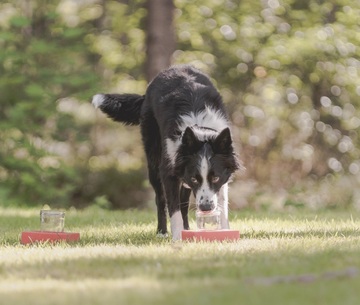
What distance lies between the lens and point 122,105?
8258mm

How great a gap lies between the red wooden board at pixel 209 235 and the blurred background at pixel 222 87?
6708 millimetres

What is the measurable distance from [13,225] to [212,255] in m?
3.83

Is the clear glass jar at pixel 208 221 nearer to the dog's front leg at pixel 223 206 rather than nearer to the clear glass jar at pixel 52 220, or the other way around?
the dog's front leg at pixel 223 206

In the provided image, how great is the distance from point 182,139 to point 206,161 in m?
0.26

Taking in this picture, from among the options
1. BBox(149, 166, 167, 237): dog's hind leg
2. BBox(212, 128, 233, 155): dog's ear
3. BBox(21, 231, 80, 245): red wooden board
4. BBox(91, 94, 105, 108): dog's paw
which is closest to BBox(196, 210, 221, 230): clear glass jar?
BBox(212, 128, 233, 155): dog's ear

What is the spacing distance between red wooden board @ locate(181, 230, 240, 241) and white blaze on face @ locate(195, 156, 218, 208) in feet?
Answer: 0.90

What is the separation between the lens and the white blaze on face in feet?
22.0

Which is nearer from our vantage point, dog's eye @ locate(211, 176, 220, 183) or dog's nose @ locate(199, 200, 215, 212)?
dog's nose @ locate(199, 200, 215, 212)

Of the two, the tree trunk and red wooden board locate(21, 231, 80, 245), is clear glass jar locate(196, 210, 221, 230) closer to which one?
red wooden board locate(21, 231, 80, 245)

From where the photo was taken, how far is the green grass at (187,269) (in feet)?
13.4

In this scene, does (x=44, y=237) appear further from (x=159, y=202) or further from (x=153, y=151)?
(x=153, y=151)

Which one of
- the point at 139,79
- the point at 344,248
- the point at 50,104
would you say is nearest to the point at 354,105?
the point at 139,79

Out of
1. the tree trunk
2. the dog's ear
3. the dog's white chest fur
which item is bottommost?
the dog's ear

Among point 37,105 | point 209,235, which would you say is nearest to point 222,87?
point 37,105
